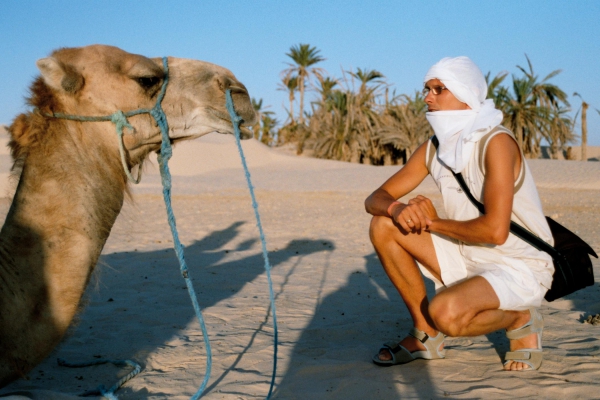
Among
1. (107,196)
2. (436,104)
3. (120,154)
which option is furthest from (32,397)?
(436,104)

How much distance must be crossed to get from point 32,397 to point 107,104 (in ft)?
4.77

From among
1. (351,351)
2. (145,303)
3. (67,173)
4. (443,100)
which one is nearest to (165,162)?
(67,173)

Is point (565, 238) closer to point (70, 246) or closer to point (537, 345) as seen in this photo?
point (537, 345)

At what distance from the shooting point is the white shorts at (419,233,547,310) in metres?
3.23

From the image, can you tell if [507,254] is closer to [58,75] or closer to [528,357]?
[528,357]

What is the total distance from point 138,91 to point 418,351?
2.25 meters

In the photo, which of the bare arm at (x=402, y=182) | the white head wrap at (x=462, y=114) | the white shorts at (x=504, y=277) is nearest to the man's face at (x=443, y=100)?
A: the white head wrap at (x=462, y=114)

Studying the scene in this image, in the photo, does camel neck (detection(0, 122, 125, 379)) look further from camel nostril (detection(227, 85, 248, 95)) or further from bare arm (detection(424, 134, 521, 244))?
bare arm (detection(424, 134, 521, 244))

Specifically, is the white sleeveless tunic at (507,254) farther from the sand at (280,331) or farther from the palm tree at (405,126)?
the palm tree at (405,126)

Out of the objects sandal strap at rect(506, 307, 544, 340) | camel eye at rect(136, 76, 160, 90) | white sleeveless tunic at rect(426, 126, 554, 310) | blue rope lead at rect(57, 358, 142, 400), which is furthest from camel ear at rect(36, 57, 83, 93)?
sandal strap at rect(506, 307, 544, 340)

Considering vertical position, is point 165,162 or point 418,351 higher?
point 165,162

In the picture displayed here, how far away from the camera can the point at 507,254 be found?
3.38 meters

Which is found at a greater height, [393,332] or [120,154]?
[120,154]

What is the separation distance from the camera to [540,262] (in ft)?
11.0
